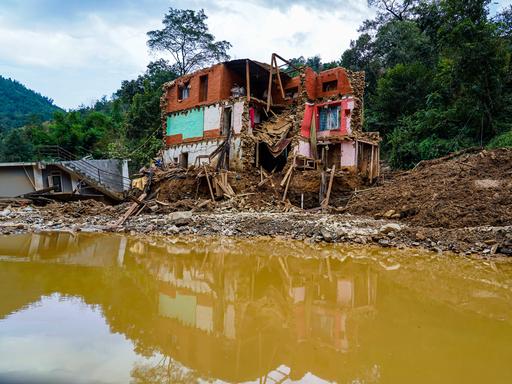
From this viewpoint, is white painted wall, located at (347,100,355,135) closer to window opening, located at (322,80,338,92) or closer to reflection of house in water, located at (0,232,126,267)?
window opening, located at (322,80,338,92)

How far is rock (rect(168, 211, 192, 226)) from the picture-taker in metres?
13.8

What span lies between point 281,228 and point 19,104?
8571 centimetres

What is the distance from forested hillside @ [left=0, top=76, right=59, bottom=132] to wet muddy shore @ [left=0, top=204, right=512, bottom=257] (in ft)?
197

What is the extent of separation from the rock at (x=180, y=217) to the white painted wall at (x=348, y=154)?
9686 millimetres

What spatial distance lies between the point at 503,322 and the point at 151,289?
18.0ft

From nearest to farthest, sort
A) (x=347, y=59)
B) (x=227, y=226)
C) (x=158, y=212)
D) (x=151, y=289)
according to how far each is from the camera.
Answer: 1. (x=151, y=289)
2. (x=227, y=226)
3. (x=158, y=212)
4. (x=347, y=59)

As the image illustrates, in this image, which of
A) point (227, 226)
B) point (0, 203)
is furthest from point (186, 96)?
point (227, 226)

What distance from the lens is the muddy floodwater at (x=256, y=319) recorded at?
3471mm

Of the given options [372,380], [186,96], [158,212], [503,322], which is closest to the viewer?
[372,380]

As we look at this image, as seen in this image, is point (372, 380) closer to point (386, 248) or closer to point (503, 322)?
point (503, 322)

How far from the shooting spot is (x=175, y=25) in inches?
1484

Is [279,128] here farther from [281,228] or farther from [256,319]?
[256,319]

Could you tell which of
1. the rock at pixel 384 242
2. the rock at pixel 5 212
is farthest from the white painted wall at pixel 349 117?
the rock at pixel 5 212

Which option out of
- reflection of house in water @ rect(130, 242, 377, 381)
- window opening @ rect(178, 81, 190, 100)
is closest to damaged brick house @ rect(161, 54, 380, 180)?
window opening @ rect(178, 81, 190, 100)
